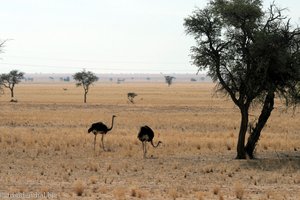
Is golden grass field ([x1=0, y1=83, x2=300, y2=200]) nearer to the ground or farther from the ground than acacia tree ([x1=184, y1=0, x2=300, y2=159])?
nearer to the ground

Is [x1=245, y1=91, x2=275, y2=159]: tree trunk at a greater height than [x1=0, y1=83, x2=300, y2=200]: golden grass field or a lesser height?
greater

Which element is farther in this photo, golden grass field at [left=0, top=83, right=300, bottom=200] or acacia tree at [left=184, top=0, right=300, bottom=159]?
acacia tree at [left=184, top=0, right=300, bottom=159]

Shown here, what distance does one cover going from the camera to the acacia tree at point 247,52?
81.5 ft

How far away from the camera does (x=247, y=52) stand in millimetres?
25344

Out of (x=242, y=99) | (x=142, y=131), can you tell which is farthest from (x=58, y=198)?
(x=242, y=99)

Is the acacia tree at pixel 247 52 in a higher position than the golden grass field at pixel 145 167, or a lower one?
higher

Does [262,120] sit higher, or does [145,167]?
[262,120]

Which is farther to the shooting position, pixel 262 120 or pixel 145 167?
pixel 262 120

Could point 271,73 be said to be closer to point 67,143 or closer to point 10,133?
point 67,143

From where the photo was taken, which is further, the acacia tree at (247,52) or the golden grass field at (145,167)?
the acacia tree at (247,52)

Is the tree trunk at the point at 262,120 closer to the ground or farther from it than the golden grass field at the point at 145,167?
farther from it

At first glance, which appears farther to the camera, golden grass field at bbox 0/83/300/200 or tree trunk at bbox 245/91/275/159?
tree trunk at bbox 245/91/275/159

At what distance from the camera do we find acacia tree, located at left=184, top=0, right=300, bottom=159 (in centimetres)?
2484

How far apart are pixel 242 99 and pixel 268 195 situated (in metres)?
10.4
